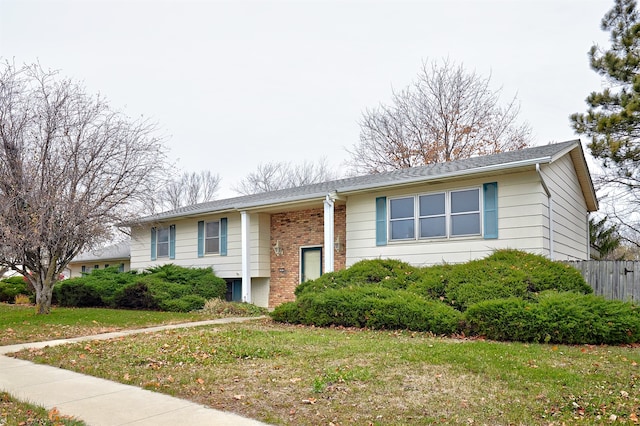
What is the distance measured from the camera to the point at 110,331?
11.1 metres

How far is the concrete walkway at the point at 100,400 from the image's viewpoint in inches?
183

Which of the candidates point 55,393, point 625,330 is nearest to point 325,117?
point 625,330

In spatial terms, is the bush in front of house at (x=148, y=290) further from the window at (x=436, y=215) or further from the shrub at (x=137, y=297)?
the window at (x=436, y=215)

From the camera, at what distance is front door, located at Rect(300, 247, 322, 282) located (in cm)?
1631

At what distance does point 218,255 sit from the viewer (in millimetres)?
18469

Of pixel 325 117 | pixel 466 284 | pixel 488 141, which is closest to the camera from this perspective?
pixel 466 284

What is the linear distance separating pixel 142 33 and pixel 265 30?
358cm

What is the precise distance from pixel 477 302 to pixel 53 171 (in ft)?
34.5

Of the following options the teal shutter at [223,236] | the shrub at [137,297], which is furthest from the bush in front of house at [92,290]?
the teal shutter at [223,236]

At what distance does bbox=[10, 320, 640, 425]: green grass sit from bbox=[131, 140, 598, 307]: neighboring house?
428 cm

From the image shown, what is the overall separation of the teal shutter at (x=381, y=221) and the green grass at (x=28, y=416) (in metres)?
9.90

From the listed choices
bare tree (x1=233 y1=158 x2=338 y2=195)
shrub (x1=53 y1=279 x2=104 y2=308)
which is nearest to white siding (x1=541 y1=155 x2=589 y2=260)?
shrub (x1=53 y1=279 x2=104 y2=308)

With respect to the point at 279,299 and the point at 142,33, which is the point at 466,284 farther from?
the point at 142,33

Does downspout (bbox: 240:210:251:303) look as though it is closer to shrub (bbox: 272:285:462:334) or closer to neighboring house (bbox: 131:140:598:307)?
neighboring house (bbox: 131:140:598:307)
